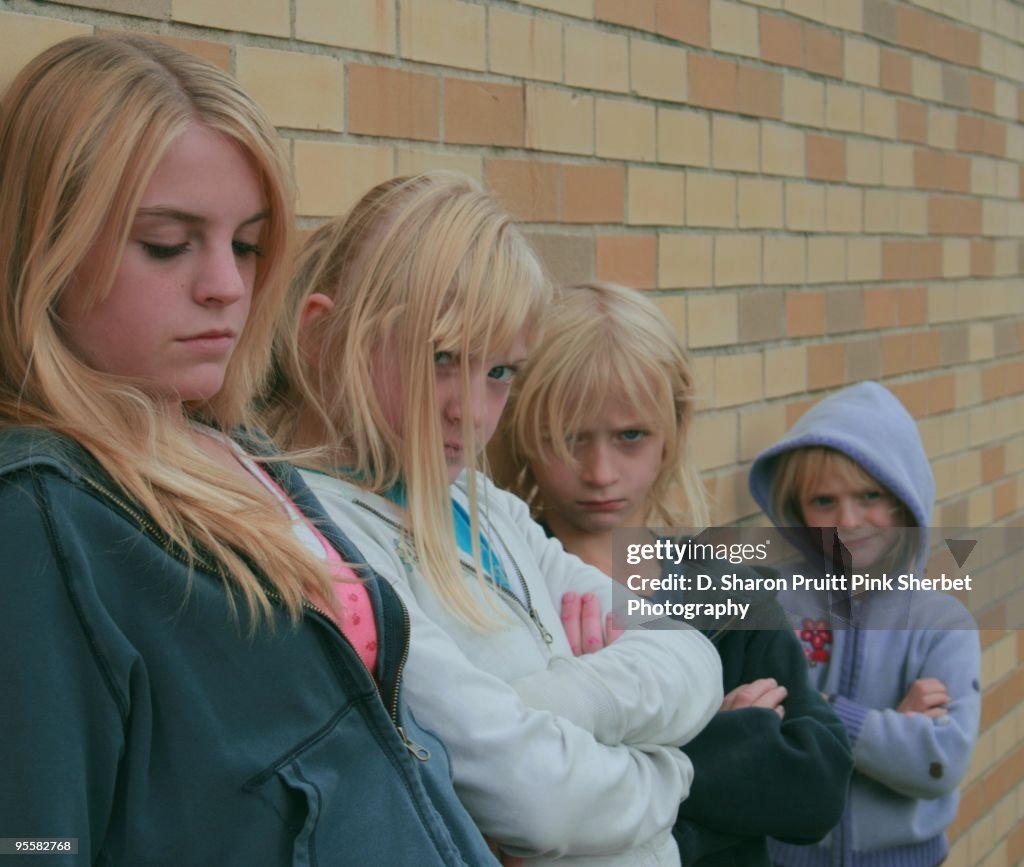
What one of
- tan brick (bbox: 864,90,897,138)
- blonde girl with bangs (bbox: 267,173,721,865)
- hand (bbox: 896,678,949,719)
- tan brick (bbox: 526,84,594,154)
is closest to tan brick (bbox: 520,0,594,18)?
tan brick (bbox: 526,84,594,154)

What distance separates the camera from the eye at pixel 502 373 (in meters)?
Answer: 1.99

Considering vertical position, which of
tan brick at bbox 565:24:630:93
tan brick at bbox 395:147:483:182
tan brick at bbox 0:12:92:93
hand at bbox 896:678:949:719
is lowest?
hand at bbox 896:678:949:719

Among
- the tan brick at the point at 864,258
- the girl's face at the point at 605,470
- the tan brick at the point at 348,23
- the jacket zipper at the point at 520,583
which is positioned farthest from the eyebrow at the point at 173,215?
the tan brick at the point at 864,258

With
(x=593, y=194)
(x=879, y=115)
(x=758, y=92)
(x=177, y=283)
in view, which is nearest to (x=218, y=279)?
(x=177, y=283)

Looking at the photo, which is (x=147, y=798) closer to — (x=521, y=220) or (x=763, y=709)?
(x=763, y=709)

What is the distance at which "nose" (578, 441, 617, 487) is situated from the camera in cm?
256

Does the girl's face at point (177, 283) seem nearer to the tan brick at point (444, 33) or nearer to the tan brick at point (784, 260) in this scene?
the tan brick at point (444, 33)

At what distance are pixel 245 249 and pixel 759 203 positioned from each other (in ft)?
7.65

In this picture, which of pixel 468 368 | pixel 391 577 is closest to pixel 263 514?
pixel 391 577

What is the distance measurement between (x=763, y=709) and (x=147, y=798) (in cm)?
125

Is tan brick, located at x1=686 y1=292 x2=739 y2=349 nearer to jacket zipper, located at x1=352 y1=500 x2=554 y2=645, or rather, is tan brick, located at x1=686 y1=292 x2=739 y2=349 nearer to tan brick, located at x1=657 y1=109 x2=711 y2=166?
tan brick, located at x1=657 y1=109 x2=711 y2=166

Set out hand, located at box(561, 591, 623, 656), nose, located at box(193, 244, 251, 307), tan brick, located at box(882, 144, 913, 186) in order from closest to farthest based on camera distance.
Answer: nose, located at box(193, 244, 251, 307) < hand, located at box(561, 591, 623, 656) < tan brick, located at box(882, 144, 913, 186)

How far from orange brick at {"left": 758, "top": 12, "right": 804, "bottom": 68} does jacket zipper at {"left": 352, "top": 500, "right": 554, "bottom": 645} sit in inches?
82.1

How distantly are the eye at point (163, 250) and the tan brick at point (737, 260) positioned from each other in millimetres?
2188
